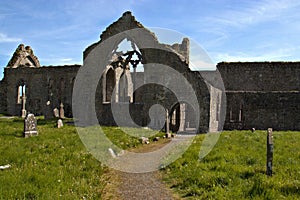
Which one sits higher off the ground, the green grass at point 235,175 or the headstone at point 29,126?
the headstone at point 29,126

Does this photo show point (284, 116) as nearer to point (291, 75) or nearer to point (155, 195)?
point (291, 75)

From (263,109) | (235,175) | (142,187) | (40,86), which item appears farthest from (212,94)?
(40,86)

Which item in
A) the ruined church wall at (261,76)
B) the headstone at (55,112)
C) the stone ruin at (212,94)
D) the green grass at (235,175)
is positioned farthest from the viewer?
the ruined church wall at (261,76)

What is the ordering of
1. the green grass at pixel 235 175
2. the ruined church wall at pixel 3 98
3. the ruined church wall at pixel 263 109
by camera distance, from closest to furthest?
the green grass at pixel 235 175
the ruined church wall at pixel 263 109
the ruined church wall at pixel 3 98

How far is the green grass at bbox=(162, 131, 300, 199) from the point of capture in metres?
5.90

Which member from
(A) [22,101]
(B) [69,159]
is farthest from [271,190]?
(A) [22,101]

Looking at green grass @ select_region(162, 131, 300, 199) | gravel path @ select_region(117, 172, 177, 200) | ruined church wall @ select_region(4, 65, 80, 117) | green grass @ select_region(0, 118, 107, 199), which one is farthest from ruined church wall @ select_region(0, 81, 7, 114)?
gravel path @ select_region(117, 172, 177, 200)

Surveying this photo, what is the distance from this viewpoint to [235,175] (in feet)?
23.4

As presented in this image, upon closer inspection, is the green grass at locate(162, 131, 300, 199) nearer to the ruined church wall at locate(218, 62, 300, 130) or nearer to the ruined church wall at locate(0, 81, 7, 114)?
the ruined church wall at locate(218, 62, 300, 130)

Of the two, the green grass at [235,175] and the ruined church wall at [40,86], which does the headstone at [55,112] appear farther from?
the green grass at [235,175]

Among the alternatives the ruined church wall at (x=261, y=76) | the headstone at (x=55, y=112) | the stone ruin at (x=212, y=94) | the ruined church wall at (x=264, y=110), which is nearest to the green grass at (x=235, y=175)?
the stone ruin at (x=212, y=94)

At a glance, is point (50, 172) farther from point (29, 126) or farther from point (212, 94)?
point (212, 94)

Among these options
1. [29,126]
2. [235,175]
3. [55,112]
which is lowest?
[235,175]

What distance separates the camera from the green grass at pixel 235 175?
19.4ft
